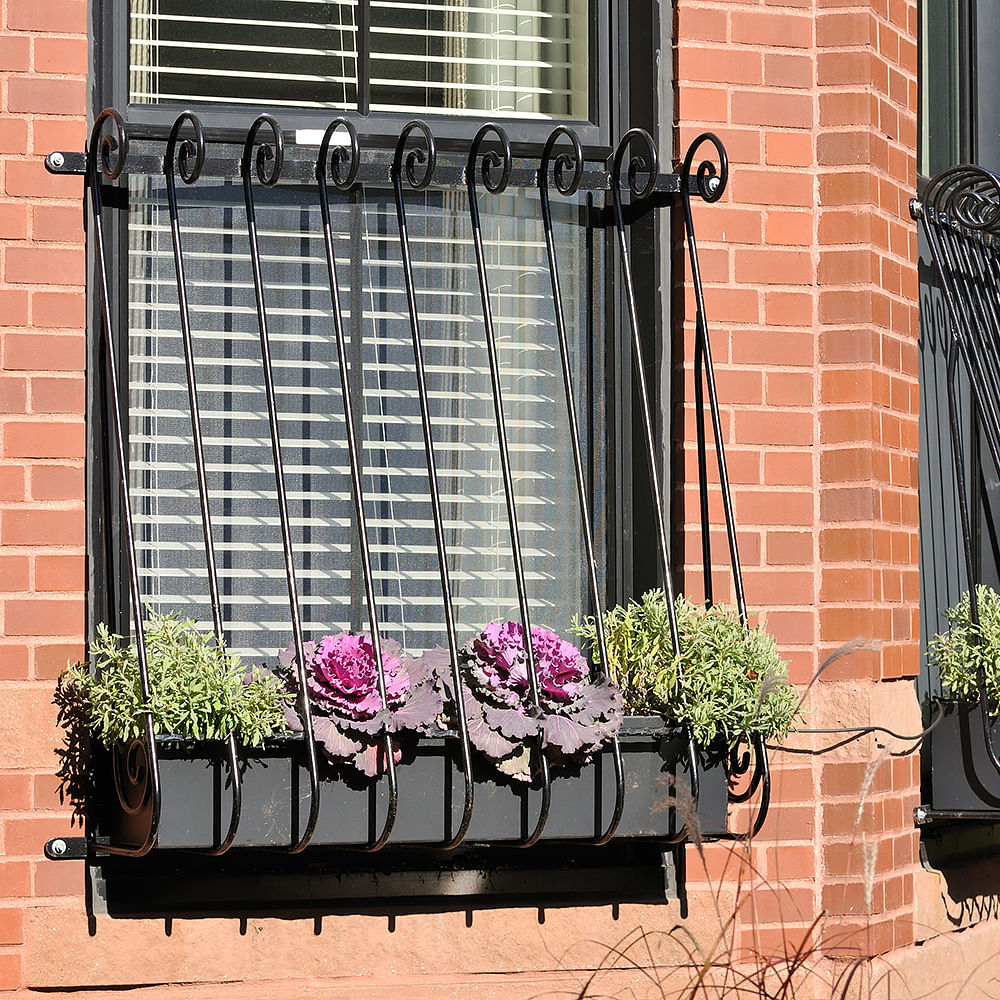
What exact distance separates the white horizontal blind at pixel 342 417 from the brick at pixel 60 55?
29cm

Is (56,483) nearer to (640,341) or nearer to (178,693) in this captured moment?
(178,693)

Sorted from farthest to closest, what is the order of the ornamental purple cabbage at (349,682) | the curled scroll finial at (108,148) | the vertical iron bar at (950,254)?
the vertical iron bar at (950,254), the curled scroll finial at (108,148), the ornamental purple cabbage at (349,682)

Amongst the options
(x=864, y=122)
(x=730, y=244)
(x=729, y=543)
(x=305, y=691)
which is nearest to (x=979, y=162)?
(x=864, y=122)

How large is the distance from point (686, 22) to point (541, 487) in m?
1.15

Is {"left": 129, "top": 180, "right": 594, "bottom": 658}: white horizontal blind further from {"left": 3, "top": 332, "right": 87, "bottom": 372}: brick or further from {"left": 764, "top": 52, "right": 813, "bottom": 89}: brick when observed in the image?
{"left": 764, "top": 52, "right": 813, "bottom": 89}: brick

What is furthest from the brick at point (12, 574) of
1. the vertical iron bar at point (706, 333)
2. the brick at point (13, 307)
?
the vertical iron bar at point (706, 333)

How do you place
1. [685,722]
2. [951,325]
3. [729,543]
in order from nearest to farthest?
[685,722]
[729,543]
[951,325]

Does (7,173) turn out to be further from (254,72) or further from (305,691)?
(305,691)

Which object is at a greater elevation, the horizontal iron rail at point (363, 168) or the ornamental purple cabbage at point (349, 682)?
the horizontal iron rail at point (363, 168)

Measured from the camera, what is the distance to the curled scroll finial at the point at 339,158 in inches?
123

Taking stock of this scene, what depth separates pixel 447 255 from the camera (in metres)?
3.48

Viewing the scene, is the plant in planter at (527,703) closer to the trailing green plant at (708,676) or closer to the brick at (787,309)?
the trailing green plant at (708,676)

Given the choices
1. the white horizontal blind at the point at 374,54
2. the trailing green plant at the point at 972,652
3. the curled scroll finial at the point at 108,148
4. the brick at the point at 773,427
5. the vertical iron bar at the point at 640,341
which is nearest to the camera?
the curled scroll finial at the point at 108,148

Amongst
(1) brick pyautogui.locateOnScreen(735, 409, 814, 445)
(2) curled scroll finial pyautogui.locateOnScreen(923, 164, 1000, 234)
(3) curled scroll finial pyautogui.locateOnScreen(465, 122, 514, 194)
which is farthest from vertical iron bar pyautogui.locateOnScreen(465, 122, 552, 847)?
(2) curled scroll finial pyautogui.locateOnScreen(923, 164, 1000, 234)
